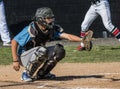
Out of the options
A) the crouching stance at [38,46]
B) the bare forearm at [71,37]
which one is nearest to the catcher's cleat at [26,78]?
the crouching stance at [38,46]

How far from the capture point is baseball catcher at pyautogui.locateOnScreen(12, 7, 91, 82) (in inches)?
335

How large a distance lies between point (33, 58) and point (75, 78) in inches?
35.3

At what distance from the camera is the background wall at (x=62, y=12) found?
16.1 m

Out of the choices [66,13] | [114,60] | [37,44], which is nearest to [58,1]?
[66,13]

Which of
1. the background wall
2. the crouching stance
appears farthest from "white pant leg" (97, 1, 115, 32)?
the crouching stance

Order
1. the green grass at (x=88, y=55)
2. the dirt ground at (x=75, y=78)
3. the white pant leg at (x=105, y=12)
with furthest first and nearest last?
the white pant leg at (x=105, y=12) < the green grass at (x=88, y=55) < the dirt ground at (x=75, y=78)

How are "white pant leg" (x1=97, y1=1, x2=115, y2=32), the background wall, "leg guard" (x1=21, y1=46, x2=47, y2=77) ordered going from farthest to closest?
the background wall
"white pant leg" (x1=97, y1=1, x2=115, y2=32)
"leg guard" (x1=21, y1=46, x2=47, y2=77)

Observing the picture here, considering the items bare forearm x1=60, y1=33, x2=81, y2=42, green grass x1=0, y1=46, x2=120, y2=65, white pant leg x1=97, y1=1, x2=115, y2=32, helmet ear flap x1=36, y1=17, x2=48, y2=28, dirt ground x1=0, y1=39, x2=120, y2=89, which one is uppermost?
helmet ear flap x1=36, y1=17, x2=48, y2=28

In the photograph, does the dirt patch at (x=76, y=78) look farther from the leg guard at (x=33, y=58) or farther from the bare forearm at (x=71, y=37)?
the bare forearm at (x=71, y=37)

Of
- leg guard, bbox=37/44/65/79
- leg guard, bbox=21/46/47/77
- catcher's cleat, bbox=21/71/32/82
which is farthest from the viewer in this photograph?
catcher's cleat, bbox=21/71/32/82

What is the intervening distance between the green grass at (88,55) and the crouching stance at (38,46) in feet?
8.61

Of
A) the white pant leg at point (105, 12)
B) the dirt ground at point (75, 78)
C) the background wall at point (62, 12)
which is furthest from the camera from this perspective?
the background wall at point (62, 12)

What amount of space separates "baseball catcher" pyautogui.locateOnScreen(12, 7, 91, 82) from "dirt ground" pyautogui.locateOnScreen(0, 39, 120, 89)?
259 mm

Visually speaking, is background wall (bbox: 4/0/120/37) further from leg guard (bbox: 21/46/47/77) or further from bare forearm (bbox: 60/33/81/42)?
bare forearm (bbox: 60/33/81/42)
